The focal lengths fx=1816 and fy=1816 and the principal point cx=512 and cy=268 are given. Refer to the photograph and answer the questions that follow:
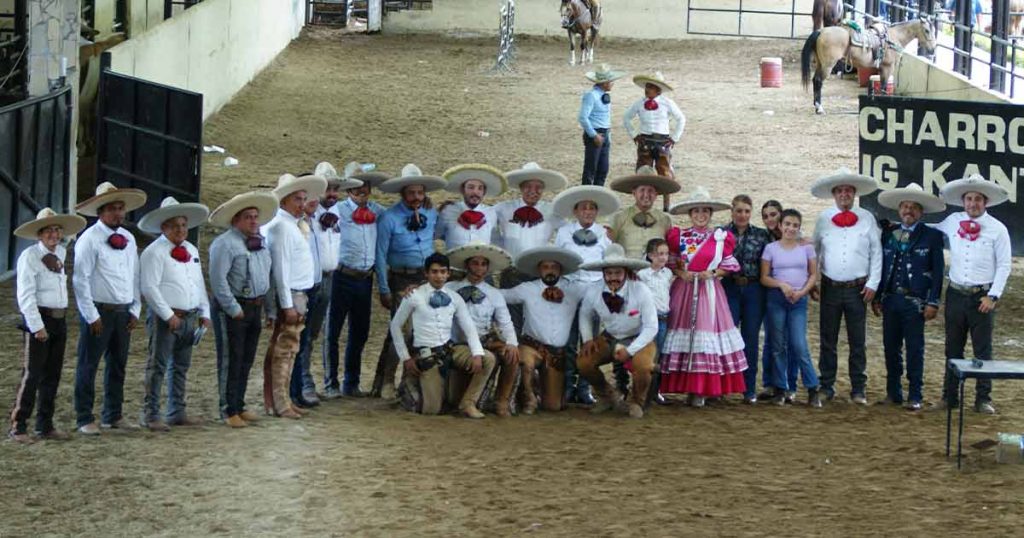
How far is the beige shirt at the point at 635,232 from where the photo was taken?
1259 centimetres

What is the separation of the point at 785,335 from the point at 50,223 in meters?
4.98

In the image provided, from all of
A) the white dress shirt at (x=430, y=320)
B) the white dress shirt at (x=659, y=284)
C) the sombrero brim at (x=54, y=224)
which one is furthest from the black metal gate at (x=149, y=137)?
the white dress shirt at (x=659, y=284)

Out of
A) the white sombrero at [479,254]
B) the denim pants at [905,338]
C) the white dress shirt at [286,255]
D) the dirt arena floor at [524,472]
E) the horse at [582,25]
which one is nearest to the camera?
the dirt arena floor at [524,472]

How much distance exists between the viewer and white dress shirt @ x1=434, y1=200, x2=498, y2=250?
41.0 ft

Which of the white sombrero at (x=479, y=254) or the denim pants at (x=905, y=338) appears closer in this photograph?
the white sombrero at (x=479, y=254)

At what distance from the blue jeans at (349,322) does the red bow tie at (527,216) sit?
111 centimetres

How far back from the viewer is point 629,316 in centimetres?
1197

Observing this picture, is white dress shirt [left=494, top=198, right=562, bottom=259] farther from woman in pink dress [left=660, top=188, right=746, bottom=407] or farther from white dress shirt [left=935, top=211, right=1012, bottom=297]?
white dress shirt [left=935, top=211, right=1012, bottom=297]

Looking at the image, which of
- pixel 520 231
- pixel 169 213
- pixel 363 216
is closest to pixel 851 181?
pixel 520 231

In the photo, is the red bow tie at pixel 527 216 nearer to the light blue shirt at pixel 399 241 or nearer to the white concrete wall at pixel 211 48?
the light blue shirt at pixel 399 241

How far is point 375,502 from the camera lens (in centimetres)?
973

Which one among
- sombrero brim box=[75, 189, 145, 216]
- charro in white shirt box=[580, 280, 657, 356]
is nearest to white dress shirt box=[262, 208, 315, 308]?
sombrero brim box=[75, 189, 145, 216]

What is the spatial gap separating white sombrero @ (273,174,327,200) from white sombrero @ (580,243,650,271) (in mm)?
1842

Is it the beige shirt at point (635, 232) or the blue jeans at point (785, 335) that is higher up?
the beige shirt at point (635, 232)
